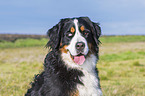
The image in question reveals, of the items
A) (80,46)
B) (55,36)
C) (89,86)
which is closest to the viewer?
(80,46)

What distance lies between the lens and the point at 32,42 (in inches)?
2933

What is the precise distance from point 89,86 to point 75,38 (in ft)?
3.62

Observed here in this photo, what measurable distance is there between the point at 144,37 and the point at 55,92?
83.0m

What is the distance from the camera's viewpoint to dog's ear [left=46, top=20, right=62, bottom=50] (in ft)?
15.3

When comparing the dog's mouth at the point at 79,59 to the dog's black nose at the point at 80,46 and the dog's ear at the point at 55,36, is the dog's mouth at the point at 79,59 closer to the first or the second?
the dog's black nose at the point at 80,46

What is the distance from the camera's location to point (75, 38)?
4.43 meters

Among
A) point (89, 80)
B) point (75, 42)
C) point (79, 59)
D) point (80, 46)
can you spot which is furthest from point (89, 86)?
point (75, 42)

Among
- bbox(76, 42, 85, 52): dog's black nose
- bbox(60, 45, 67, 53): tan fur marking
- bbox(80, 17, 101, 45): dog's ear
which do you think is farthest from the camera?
bbox(80, 17, 101, 45): dog's ear

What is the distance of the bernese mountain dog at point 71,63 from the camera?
14.2 ft

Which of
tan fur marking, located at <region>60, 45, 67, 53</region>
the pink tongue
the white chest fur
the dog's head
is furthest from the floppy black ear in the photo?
tan fur marking, located at <region>60, 45, 67, 53</region>

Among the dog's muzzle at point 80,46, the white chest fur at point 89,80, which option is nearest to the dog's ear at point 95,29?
the white chest fur at point 89,80

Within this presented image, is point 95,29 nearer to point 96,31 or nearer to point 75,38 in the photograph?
point 96,31

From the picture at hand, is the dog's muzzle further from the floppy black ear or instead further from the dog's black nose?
the floppy black ear

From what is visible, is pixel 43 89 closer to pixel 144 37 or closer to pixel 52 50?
pixel 52 50
